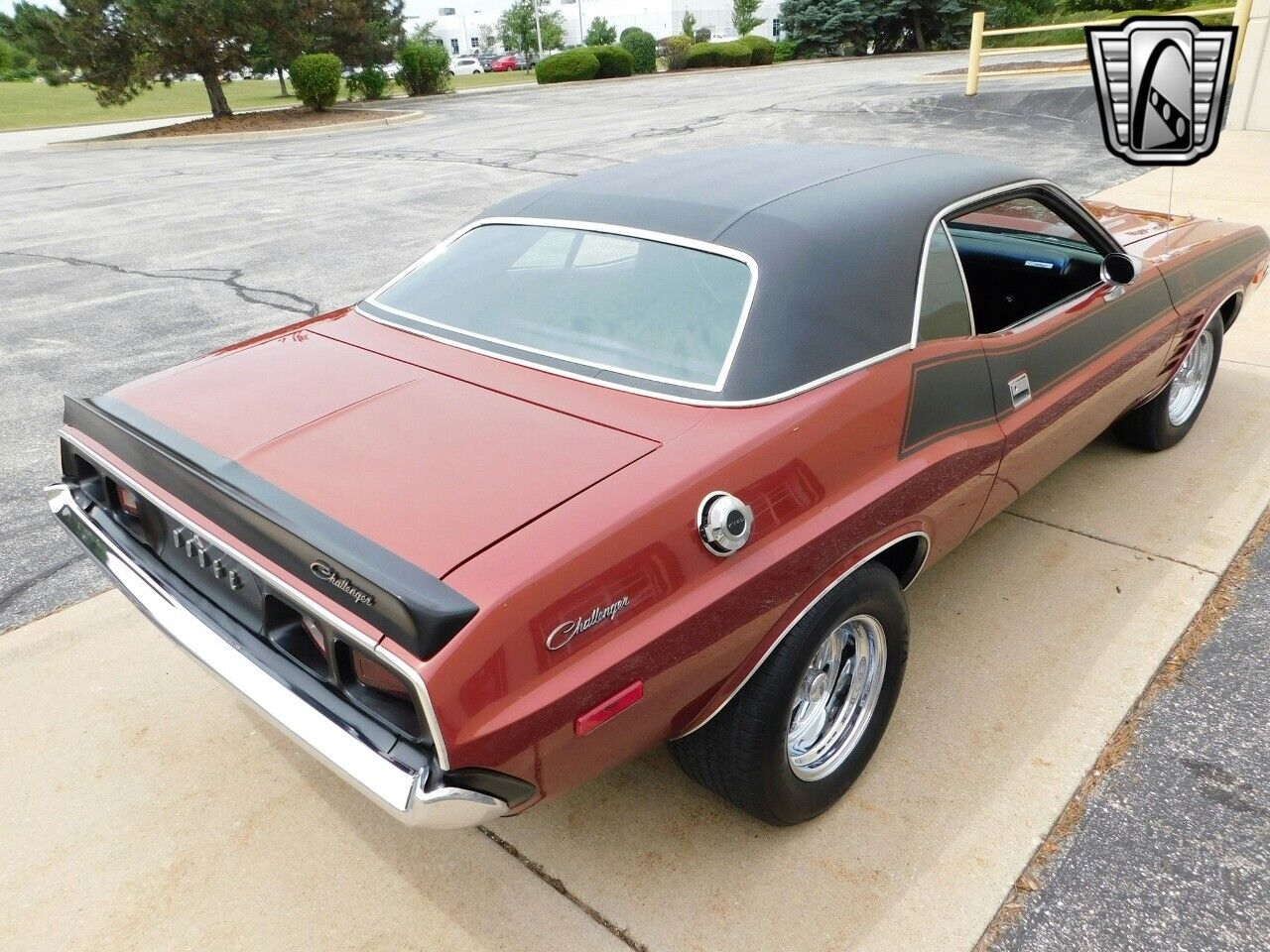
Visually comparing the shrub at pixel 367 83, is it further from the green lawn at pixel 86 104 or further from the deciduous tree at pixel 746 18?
the deciduous tree at pixel 746 18

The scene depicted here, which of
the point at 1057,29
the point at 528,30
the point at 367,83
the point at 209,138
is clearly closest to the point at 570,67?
the point at 367,83

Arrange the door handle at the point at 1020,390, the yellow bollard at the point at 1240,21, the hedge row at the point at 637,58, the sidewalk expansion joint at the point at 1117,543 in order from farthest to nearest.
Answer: the hedge row at the point at 637,58 → the yellow bollard at the point at 1240,21 → the sidewalk expansion joint at the point at 1117,543 → the door handle at the point at 1020,390

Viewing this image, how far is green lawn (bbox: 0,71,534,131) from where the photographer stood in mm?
30422

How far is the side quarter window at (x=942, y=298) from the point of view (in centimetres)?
267

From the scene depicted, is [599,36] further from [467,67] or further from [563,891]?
[563,891]

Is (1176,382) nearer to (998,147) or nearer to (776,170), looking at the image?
(776,170)

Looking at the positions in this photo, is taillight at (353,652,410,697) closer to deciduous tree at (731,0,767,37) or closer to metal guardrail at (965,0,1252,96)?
metal guardrail at (965,0,1252,96)

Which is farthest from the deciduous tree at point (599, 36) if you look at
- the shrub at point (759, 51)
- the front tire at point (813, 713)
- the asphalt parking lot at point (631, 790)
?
the front tire at point (813, 713)

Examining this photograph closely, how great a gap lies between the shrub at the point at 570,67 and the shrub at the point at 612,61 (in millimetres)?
342

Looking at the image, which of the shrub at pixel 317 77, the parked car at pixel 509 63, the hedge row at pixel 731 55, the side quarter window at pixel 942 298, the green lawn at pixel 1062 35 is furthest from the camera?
the parked car at pixel 509 63

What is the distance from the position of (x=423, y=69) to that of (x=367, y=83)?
2.60 meters

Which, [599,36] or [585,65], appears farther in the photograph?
[599,36]

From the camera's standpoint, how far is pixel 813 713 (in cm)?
253

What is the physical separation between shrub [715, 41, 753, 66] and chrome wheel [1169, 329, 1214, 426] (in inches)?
1375
